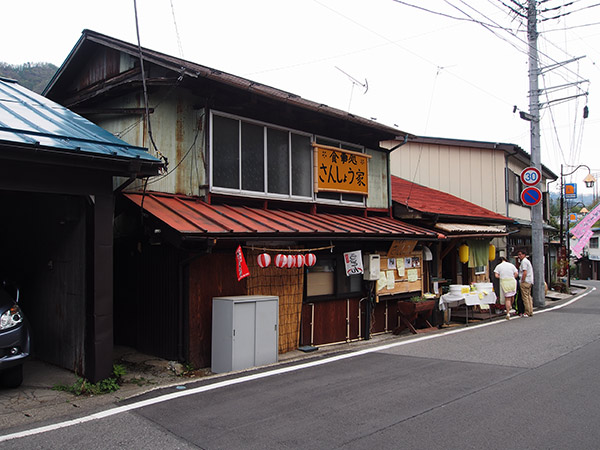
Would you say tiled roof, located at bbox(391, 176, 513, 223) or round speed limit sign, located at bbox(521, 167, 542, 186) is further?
round speed limit sign, located at bbox(521, 167, 542, 186)

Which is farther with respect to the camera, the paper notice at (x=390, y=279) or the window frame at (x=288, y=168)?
the paper notice at (x=390, y=279)

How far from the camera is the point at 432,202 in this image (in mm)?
16156

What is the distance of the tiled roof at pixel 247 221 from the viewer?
791 centimetres

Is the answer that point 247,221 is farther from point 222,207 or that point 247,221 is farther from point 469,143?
point 469,143

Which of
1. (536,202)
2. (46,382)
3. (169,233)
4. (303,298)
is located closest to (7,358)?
(46,382)

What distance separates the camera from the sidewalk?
585cm

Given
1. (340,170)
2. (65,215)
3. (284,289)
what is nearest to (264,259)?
(284,289)

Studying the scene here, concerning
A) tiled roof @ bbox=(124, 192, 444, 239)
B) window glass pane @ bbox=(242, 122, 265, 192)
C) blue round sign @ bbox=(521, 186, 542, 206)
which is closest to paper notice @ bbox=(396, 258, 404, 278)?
tiled roof @ bbox=(124, 192, 444, 239)

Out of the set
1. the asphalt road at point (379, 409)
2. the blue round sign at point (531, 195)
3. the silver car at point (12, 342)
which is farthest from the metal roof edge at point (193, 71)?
the blue round sign at point (531, 195)

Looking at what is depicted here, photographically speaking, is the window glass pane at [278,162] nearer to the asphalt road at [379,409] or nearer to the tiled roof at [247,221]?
the tiled roof at [247,221]

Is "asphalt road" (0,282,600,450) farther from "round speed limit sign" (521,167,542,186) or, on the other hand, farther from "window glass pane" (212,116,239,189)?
"round speed limit sign" (521,167,542,186)

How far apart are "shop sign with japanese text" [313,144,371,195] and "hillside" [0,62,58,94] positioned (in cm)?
4325

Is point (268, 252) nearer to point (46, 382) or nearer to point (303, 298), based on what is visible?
point (303, 298)

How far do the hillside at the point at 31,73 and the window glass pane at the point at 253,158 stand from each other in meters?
43.8
